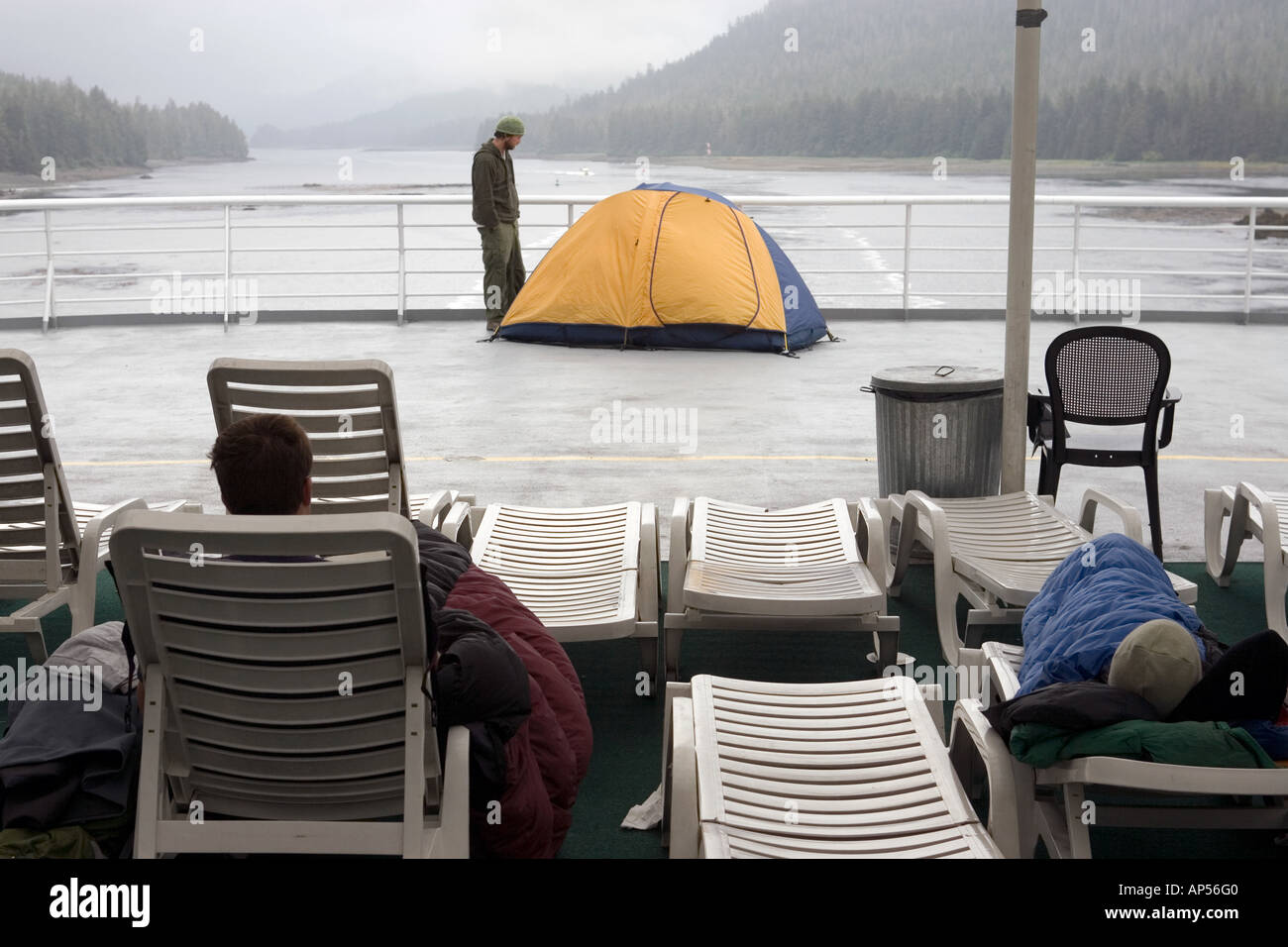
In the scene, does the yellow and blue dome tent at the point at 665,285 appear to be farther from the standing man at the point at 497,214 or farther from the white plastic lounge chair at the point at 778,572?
the white plastic lounge chair at the point at 778,572

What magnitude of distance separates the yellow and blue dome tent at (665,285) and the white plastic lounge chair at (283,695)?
302 inches

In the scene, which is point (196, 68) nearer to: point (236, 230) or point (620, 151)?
point (620, 151)

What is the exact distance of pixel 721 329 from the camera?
9.52 meters

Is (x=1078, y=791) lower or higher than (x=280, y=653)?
lower

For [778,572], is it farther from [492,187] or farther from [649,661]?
[492,187]

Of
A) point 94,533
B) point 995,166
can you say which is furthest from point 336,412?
point 995,166

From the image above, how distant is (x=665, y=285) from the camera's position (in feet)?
31.3

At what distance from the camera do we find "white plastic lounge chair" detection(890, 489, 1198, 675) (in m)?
3.62

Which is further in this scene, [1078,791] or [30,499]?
[30,499]

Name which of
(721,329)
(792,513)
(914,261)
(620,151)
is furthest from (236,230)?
(620,151)

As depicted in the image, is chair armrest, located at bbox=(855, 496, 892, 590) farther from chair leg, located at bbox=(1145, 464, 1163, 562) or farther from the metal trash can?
chair leg, located at bbox=(1145, 464, 1163, 562)

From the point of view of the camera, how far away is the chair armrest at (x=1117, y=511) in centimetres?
381

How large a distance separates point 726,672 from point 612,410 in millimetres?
3909

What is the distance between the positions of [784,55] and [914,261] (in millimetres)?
41670
